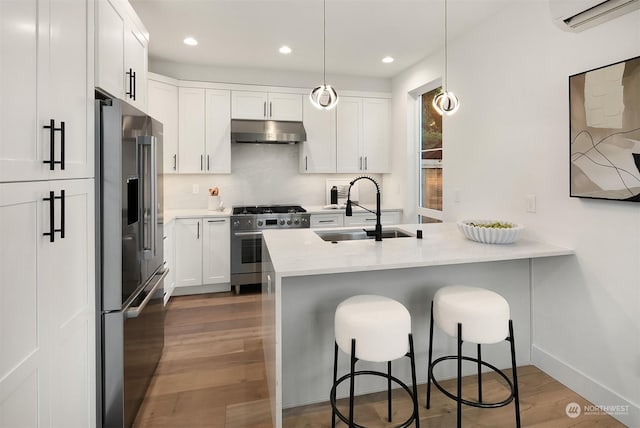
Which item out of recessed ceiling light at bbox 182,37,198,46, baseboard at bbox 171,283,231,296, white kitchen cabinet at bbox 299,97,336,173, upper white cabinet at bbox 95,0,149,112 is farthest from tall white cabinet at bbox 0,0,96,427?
white kitchen cabinet at bbox 299,97,336,173

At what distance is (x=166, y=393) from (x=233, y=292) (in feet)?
6.53

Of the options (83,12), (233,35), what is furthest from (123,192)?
(233,35)

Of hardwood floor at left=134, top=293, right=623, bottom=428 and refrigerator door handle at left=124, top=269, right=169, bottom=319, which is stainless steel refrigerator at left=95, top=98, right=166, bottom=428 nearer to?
refrigerator door handle at left=124, top=269, right=169, bottom=319

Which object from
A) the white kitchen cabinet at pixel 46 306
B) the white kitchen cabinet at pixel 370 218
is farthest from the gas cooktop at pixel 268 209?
the white kitchen cabinet at pixel 46 306

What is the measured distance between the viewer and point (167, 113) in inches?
157

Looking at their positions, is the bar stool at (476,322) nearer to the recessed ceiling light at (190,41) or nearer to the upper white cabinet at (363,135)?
the upper white cabinet at (363,135)

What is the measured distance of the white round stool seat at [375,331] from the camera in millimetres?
1626

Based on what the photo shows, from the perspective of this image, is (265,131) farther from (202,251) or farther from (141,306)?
(141,306)

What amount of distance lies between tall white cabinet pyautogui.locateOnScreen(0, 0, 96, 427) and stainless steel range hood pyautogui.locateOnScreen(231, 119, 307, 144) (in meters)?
2.51

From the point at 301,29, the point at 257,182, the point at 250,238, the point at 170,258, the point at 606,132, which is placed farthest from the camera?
the point at 257,182

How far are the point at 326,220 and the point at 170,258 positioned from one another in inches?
70.9

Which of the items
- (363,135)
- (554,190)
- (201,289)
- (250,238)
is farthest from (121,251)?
(363,135)

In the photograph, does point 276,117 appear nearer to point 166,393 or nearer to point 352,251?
point 352,251

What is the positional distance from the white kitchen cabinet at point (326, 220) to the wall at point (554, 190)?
1525mm
